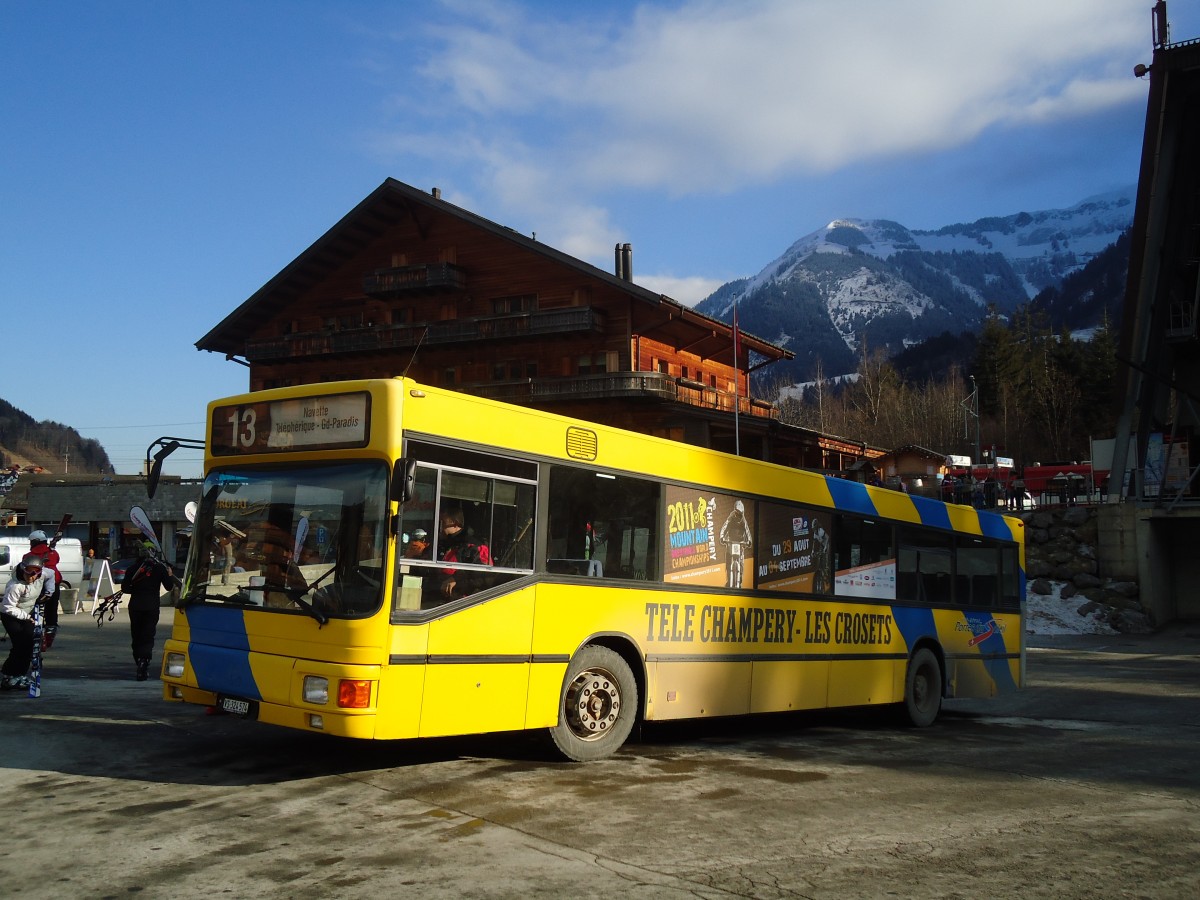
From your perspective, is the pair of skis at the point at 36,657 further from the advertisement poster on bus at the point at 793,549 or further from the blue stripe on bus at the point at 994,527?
the blue stripe on bus at the point at 994,527

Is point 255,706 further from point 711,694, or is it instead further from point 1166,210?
point 1166,210

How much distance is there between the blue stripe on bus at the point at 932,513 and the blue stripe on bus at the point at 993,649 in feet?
4.48

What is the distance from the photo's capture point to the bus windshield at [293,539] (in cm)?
733

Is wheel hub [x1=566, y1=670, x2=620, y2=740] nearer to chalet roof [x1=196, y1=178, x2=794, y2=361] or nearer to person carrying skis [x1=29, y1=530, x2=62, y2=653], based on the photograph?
person carrying skis [x1=29, y1=530, x2=62, y2=653]

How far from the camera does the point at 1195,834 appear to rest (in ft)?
21.4

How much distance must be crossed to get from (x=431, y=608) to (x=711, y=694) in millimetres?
3593

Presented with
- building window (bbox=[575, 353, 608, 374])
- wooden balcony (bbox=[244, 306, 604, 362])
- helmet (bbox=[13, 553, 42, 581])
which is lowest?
helmet (bbox=[13, 553, 42, 581])

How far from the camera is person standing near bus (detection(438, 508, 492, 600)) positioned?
7.70m

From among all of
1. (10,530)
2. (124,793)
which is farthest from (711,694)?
(10,530)

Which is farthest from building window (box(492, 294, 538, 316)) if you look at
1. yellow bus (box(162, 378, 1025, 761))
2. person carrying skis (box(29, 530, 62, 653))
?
yellow bus (box(162, 378, 1025, 761))

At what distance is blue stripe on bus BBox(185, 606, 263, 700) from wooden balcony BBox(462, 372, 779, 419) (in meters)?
31.7

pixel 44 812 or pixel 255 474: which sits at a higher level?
pixel 255 474

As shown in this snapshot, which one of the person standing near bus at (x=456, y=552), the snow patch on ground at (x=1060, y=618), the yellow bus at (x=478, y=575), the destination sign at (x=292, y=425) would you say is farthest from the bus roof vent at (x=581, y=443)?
the snow patch on ground at (x=1060, y=618)

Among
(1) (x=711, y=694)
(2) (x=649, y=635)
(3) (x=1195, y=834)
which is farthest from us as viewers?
(1) (x=711, y=694)
